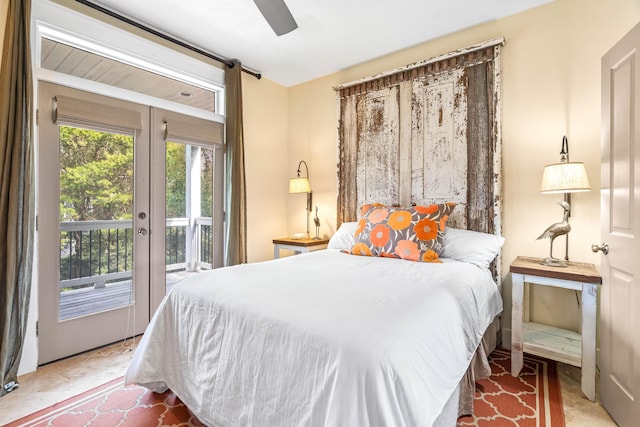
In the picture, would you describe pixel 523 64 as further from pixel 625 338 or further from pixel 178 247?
pixel 178 247

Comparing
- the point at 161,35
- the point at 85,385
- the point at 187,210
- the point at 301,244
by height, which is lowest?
the point at 85,385

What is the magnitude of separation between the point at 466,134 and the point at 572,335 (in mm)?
1698

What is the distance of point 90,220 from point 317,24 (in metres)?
2.49

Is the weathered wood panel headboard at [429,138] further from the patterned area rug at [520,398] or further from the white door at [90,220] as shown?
the white door at [90,220]

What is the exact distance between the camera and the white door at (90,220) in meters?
2.28

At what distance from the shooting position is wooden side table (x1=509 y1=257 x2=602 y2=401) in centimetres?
183

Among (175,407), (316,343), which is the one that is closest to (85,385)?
(175,407)

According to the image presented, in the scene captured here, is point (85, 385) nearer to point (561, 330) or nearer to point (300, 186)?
point (300, 186)

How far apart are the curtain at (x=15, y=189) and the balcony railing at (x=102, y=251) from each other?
31 centimetres

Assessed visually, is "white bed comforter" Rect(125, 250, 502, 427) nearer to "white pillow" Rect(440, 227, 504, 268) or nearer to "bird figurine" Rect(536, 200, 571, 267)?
"white pillow" Rect(440, 227, 504, 268)

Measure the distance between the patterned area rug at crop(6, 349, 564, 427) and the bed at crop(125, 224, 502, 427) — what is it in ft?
0.44

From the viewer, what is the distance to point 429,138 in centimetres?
291

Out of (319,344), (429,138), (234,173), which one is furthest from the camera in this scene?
(234,173)

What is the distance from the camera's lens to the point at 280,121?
404 centimetres
